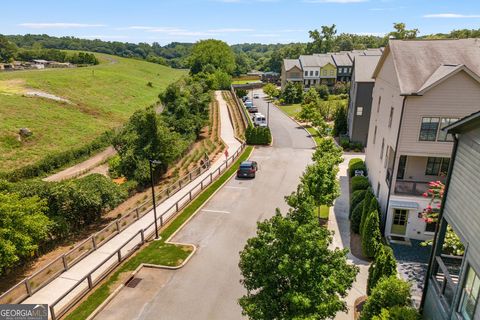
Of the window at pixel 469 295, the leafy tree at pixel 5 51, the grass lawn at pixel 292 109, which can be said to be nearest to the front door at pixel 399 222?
the window at pixel 469 295

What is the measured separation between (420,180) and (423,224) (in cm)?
393

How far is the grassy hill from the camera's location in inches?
1941

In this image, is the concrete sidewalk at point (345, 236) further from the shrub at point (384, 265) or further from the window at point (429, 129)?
the window at point (429, 129)

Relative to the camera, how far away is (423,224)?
2027 centimetres

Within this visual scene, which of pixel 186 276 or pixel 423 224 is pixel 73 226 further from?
pixel 423 224

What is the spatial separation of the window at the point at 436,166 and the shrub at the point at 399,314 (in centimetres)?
1403

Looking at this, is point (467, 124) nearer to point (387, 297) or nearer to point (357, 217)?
point (387, 297)

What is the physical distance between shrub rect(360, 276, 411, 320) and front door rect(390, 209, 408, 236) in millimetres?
8939

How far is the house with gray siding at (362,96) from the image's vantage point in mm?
39562

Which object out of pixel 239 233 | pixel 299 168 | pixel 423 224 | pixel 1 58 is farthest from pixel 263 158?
pixel 1 58

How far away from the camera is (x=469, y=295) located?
9125 mm

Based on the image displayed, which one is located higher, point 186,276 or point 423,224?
point 423,224

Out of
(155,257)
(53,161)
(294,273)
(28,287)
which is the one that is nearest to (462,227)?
(294,273)

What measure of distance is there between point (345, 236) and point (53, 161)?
40461 mm
